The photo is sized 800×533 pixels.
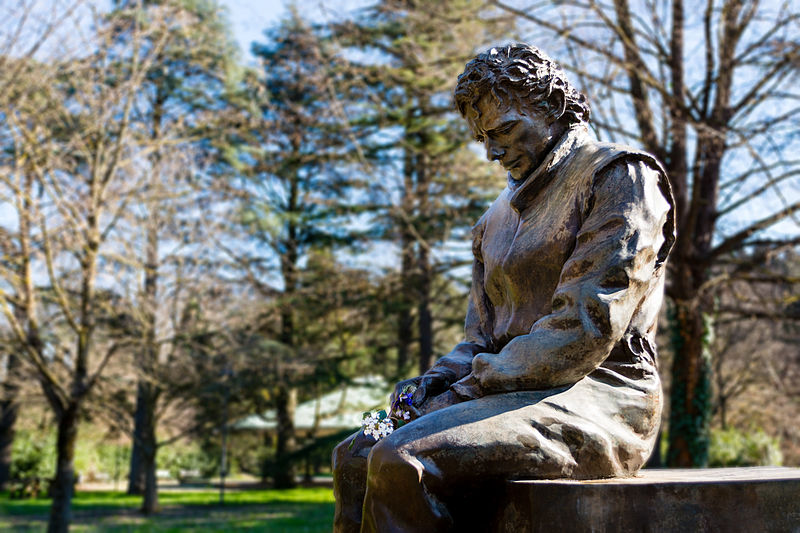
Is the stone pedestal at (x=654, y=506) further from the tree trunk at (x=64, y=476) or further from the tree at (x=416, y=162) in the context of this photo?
the tree at (x=416, y=162)

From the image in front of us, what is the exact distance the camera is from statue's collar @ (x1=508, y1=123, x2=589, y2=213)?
9.41 feet

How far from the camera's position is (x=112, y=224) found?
1152 cm

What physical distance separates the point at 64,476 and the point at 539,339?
33.5 ft

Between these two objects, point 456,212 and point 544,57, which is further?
point 456,212

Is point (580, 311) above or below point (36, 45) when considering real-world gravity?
below

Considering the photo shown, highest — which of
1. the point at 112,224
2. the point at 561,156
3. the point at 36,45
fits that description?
the point at 36,45

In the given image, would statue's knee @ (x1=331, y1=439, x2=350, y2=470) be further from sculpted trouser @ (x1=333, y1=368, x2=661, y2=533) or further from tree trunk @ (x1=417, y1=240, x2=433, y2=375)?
tree trunk @ (x1=417, y1=240, x2=433, y2=375)

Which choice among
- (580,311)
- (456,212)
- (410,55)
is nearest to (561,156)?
(580,311)

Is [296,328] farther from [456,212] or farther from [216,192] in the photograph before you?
[456,212]

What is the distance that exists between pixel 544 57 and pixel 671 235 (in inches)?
30.0

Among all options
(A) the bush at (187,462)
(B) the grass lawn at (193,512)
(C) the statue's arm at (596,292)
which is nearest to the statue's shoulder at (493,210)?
(C) the statue's arm at (596,292)

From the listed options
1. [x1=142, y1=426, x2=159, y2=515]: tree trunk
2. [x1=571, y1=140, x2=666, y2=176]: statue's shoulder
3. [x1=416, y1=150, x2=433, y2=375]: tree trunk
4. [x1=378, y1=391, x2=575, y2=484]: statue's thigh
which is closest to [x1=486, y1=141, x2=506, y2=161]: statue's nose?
[x1=571, y1=140, x2=666, y2=176]: statue's shoulder

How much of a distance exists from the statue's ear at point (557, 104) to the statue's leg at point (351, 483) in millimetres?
1314

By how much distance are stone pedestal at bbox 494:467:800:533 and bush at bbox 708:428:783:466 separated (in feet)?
57.7
